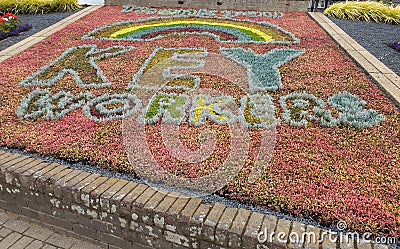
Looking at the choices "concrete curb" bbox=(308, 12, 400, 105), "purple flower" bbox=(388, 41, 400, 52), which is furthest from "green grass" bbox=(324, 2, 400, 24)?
"purple flower" bbox=(388, 41, 400, 52)

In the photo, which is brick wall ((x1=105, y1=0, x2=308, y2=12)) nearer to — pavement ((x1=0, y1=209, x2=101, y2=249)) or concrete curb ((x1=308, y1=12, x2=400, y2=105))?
concrete curb ((x1=308, y1=12, x2=400, y2=105))

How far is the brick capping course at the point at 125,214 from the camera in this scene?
2.71 metres

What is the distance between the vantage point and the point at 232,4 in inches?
475

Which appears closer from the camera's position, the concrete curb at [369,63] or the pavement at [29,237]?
the pavement at [29,237]

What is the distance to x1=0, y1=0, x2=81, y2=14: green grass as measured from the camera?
11.3 metres

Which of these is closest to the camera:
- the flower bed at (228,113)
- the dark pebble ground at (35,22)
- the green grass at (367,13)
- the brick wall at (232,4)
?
the flower bed at (228,113)

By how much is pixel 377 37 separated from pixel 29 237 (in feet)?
27.4

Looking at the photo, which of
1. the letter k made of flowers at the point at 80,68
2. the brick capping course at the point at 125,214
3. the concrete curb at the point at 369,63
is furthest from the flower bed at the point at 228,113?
the brick capping course at the point at 125,214

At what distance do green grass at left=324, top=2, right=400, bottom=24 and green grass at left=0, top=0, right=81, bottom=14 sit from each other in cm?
837

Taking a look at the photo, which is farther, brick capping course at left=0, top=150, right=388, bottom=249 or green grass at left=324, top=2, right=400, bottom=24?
green grass at left=324, top=2, right=400, bottom=24

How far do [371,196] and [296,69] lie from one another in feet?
11.4

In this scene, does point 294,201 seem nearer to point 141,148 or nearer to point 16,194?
point 141,148

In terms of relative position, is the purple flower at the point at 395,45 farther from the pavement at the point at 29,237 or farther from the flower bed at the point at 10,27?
the flower bed at the point at 10,27

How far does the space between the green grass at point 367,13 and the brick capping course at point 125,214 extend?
9.27m
